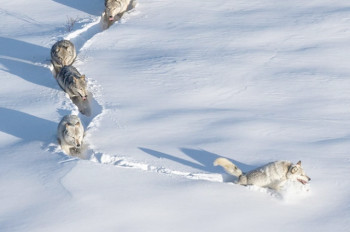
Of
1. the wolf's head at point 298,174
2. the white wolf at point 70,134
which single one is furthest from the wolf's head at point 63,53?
the wolf's head at point 298,174

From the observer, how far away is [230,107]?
1080 cm

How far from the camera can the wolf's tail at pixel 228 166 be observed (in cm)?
885

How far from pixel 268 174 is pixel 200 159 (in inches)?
41.2

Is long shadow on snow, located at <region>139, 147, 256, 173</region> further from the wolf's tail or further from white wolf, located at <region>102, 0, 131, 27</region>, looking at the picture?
white wolf, located at <region>102, 0, 131, 27</region>

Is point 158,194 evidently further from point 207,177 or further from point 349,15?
point 349,15

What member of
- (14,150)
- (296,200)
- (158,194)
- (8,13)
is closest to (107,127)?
(14,150)

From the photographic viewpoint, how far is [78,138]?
980 cm

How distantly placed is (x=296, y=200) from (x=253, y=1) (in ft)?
22.2

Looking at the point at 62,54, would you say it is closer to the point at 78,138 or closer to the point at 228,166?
the point at 78,138

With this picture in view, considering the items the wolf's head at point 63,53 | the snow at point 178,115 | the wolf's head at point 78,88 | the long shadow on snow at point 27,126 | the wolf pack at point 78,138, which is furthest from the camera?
the wolf's head at point 63,53

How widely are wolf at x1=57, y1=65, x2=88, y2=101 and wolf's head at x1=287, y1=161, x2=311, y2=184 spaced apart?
390cm

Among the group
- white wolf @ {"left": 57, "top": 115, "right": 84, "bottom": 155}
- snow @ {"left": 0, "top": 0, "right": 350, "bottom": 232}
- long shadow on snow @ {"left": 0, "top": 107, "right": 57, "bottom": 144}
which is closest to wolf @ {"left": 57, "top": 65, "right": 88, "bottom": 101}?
snow @ {"left": 0, "top": 0, "right": 350, "bottom": 232}

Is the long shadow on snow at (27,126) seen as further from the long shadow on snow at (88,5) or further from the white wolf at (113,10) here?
the long shadow on snow at (88,5)

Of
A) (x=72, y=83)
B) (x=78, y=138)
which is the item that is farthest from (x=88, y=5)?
(x=78, y=138)
